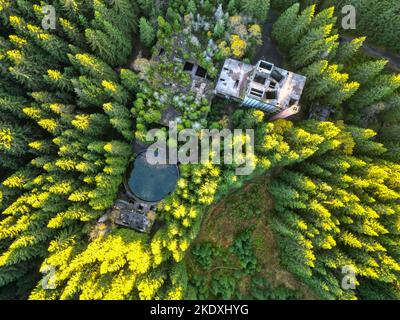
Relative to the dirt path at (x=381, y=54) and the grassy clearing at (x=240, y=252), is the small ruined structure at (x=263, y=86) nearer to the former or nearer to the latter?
the grassy clearing at (x=240, y=252)

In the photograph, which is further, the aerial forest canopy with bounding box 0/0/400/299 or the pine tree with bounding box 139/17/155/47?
the pine tree with bounding box 139/17/155/47

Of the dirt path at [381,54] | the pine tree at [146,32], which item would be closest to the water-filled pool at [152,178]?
the pine tree at [146,32]

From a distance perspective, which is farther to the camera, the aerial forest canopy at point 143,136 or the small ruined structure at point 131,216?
the small ruined structure at point 131,216

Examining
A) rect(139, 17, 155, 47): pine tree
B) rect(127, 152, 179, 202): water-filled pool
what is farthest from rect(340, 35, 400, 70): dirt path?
rect(127, 152, 179, 202): water-filled pool

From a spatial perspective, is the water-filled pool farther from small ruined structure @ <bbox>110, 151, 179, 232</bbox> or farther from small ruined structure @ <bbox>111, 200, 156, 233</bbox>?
small ruined structure @ <bbox>111, 200, 156, 233</bbox>
